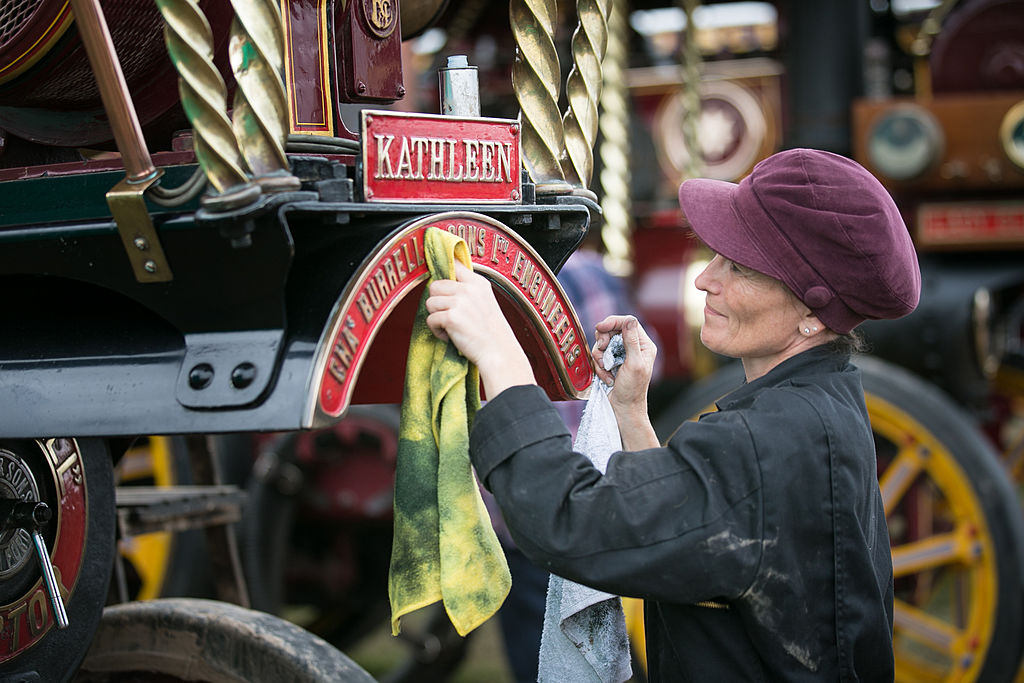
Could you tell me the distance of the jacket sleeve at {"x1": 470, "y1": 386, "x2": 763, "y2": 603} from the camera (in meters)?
1.25

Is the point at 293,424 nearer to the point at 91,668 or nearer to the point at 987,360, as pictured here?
the point at 91,668

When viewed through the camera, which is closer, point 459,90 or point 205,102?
point 205,102

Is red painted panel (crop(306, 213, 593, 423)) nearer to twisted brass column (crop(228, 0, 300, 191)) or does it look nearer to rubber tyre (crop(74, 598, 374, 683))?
twisted brass column (crop(228, 0, 300, 191))

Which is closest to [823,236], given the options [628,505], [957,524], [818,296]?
[818,296]

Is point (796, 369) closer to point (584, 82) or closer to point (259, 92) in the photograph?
point (584, 82)

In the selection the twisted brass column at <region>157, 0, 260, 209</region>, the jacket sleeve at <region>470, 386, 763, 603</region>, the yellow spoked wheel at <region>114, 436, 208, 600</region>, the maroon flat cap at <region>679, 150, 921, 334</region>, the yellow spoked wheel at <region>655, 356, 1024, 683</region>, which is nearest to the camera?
the twisted brass column at <region>157, 0, 260, 209</region>

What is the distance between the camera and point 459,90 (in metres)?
1.42

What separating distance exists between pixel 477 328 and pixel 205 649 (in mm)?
751

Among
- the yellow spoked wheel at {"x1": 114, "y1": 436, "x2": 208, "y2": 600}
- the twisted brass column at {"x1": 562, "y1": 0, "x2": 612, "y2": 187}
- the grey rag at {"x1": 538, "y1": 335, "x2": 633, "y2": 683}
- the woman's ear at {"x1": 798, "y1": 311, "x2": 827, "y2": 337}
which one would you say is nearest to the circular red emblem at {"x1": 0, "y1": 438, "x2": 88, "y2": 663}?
the grey rag at {"x1": 538, "y1": 335, "x2": 633, "y2": 683}

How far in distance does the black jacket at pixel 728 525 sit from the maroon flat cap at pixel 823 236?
0.12m

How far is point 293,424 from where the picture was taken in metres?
1.13

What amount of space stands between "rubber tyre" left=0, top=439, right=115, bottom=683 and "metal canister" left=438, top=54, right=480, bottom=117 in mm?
624

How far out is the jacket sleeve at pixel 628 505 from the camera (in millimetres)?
1252

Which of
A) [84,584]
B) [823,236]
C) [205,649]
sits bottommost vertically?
[205,649]
